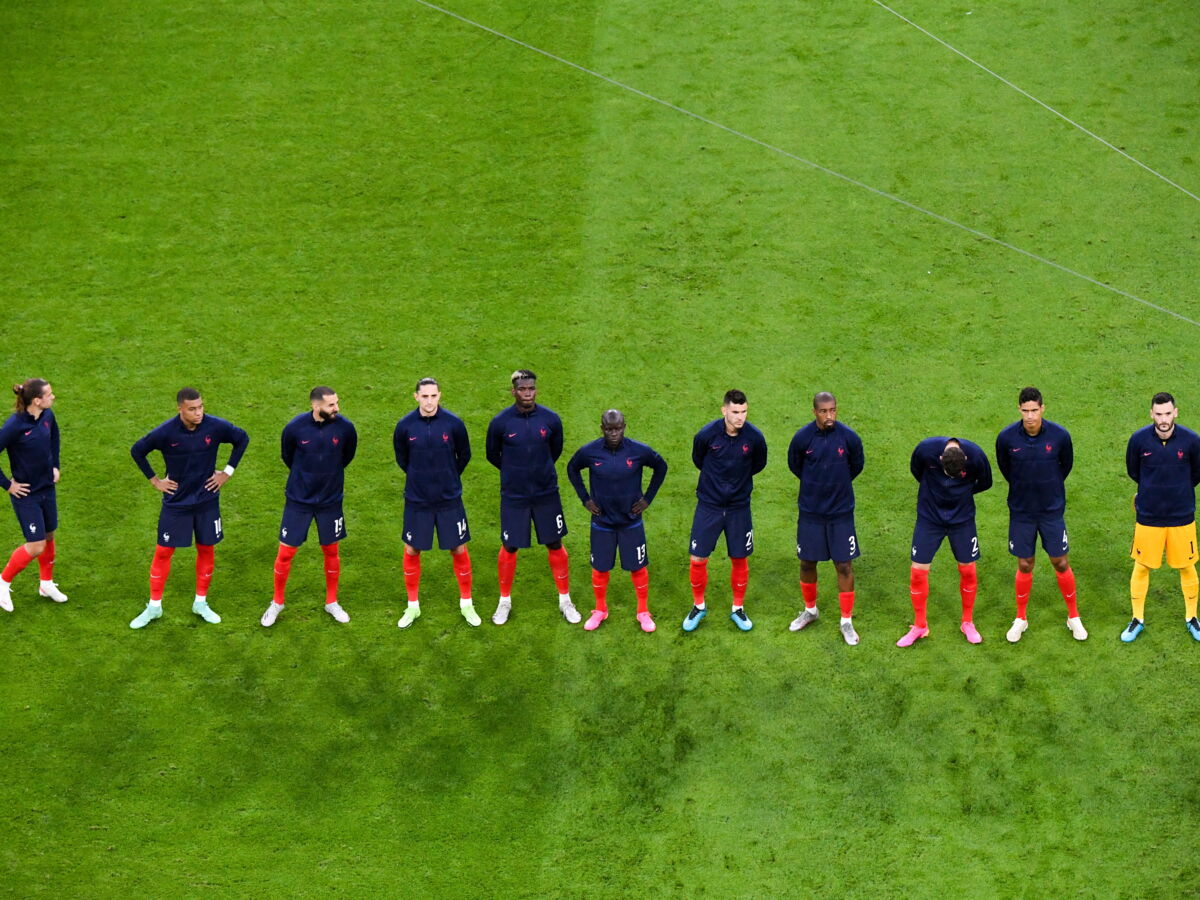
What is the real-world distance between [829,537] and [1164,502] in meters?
2.26

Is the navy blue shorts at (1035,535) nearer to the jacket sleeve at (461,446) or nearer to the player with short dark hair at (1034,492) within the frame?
the player with short dark hair at (1034,492)

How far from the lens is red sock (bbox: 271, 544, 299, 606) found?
414 inches

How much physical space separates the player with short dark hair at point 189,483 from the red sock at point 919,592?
188 inches

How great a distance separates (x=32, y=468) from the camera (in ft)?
34.1

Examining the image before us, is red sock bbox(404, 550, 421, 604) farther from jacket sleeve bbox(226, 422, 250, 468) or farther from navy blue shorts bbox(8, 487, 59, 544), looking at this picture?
navy blue shorts bbox(8, 487, 59, 544)

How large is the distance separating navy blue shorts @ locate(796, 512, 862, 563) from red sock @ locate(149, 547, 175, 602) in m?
4.48

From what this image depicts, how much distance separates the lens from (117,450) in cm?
1233

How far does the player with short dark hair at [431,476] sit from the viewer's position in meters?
10.3

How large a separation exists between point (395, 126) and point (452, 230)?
6.44ft

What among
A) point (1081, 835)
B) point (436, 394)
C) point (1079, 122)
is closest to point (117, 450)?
point (436, 394)

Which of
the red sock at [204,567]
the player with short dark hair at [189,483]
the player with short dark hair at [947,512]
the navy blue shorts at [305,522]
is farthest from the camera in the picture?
the red sock at [204,567]

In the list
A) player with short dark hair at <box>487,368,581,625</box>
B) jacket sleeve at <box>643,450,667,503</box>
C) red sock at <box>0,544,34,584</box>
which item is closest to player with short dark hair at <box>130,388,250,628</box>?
red sock at <box>0,544,34,584</box>

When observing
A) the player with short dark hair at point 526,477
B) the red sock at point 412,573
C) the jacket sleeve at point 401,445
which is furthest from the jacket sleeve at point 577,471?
the red sock at point 412,573

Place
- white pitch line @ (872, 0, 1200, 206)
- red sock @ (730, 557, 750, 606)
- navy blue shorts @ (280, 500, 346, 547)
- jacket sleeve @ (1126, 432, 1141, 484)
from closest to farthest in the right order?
jacket sleeve @ (1126, 432, 1141, 484) < navy blue shorts @ (280, 500, 346, 547) < red sock @ (730, 557, 750, 606) < white pitch line @ (872, 0, 1200, 206)
